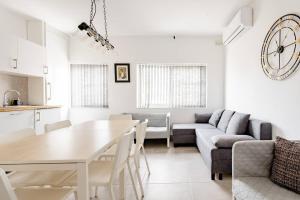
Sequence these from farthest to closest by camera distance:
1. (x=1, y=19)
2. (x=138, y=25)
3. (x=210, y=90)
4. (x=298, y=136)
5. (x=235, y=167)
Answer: (x=210, y=90)
(x=138, y=25)
(x=1, y=19)
(x=298, y=136)
(x=235, y=167)

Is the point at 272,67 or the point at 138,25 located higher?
the point at 138,25

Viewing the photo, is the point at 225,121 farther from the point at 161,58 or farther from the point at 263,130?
the point at 161,58

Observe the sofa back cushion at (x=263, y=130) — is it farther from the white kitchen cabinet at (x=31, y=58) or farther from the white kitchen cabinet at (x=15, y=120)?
the white kitchen cabinet at (x=31, y=58)

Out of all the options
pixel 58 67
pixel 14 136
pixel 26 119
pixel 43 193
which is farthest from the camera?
pixel 58 67

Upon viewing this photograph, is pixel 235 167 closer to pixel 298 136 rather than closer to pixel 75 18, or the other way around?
pixel 298 136

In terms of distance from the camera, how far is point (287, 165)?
5.67 ft

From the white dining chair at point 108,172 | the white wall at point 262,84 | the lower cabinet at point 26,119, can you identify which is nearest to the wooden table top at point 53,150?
the white dining chair at point 108,172

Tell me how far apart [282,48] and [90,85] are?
175 inches

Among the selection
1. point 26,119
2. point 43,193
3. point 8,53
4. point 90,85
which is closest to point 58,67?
point 90,85

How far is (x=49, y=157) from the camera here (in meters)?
1.39

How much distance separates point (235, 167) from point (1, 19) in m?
4.17

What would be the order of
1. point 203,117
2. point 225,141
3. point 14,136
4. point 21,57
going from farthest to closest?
point 203,117 → point 21,57 → point 225,141 → point 14,136

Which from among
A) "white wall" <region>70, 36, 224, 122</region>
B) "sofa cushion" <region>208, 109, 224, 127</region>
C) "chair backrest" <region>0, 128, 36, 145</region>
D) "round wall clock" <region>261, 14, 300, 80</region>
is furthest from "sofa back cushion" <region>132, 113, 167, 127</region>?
"chair backrest" <region>0, 128, 36, 145</region>

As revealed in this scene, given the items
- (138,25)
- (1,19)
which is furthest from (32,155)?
(138,25)
